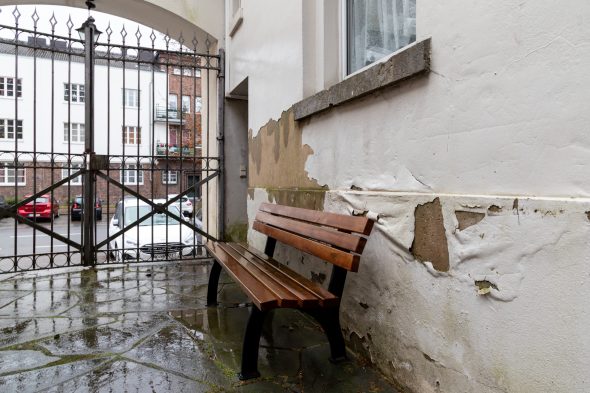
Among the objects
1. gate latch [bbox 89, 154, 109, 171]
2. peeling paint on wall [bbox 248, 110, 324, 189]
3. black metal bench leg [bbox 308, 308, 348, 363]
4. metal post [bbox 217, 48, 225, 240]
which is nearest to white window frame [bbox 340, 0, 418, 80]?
peeling paint on wall [bbox 248, 110, 324, 189]

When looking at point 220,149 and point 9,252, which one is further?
point 9,252

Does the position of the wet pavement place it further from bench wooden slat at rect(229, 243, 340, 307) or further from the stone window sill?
the stone window sill

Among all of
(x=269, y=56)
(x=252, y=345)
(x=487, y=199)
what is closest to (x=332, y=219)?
(x=252, y=345)

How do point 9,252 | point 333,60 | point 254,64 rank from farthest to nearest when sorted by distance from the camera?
point 9,252, point 254,64, point 333,60

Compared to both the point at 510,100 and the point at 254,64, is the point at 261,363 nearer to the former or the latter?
the point at 510,100

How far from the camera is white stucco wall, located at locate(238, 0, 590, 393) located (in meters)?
1.44

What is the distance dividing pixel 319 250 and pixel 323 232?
0.12 meters

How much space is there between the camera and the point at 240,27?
230 inches

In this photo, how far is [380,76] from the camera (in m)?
2.46

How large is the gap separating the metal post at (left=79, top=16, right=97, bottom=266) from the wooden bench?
3029 millimetres

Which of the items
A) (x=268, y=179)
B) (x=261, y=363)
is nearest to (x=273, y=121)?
(x=268, y=179)

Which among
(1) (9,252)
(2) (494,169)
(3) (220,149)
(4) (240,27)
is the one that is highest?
(4) (240,27)

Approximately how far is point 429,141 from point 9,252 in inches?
537

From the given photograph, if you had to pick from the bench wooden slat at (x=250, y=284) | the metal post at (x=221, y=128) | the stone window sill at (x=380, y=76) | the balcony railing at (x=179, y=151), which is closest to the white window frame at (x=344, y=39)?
the stone window sill at (x=380, y=76)
